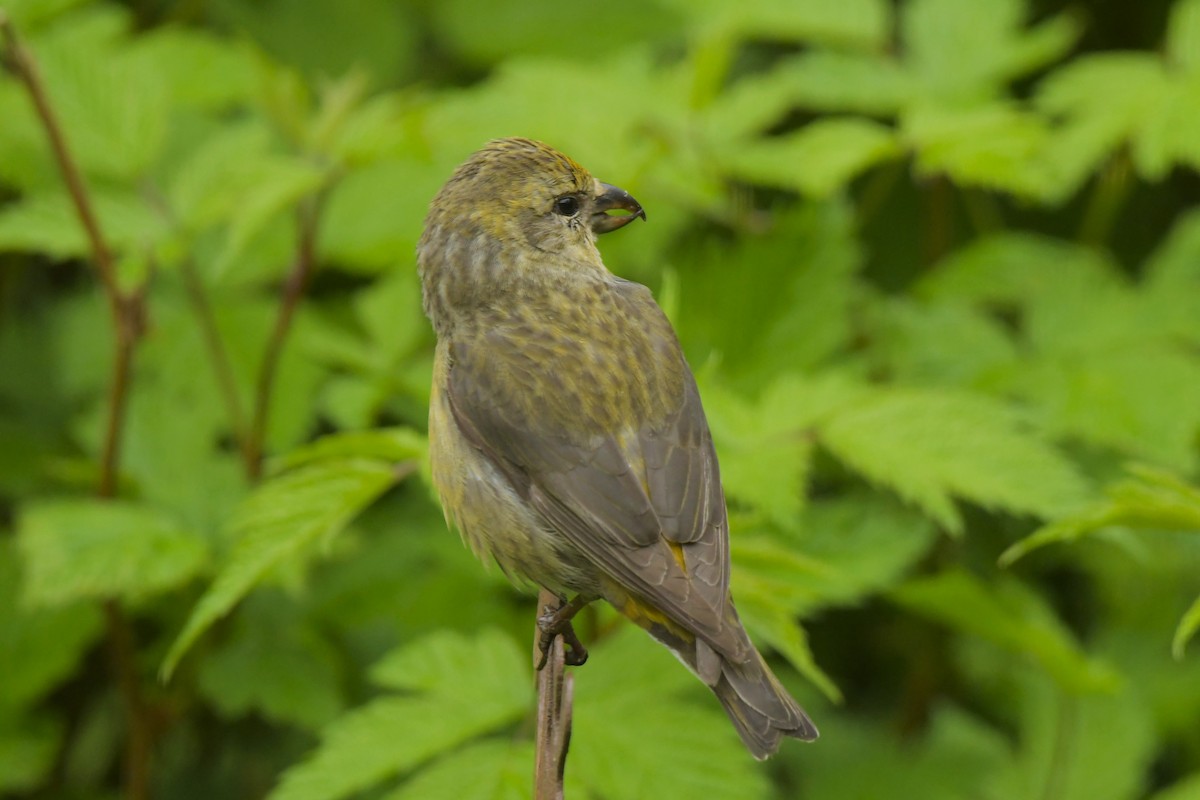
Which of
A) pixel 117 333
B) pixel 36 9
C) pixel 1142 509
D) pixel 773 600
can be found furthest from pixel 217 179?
pixel 1142 509

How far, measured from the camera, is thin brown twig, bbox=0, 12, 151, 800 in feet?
10.7

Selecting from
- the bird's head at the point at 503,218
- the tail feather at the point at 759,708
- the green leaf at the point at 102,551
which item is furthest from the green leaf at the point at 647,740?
the green leaf at the point at 102,551

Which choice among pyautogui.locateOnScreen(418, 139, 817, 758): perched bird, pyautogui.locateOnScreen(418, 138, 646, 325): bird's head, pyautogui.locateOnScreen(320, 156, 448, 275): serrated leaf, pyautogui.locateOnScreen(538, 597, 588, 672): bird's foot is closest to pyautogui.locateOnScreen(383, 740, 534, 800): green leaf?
pyautogui.locateOnScreen(418, 139, 817, 758): perched bird

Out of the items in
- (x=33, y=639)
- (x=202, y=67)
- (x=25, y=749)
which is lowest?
(x=25, y=749)

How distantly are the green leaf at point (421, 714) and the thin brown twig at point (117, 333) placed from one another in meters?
1.01

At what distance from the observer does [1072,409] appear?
3.58m

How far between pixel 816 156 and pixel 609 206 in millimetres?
1184

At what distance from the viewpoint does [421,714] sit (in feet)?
9.21

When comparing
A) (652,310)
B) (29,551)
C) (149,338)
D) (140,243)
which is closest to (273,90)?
(140,243)

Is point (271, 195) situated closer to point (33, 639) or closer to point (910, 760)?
point (33, 639)

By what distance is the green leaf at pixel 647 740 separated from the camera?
276cm

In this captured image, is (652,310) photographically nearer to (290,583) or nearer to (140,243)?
(290,583)

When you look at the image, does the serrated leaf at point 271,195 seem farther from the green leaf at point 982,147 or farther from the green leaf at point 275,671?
the green leaf at point 982,147

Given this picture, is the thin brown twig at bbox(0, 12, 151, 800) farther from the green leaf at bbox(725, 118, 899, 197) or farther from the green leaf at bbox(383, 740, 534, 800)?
the green leaf at bbox(725, 118, 899, 197)
